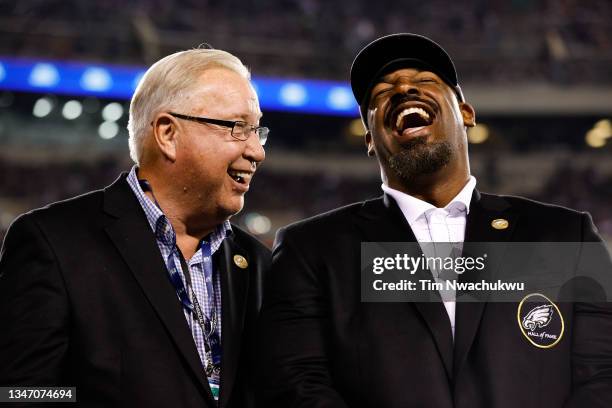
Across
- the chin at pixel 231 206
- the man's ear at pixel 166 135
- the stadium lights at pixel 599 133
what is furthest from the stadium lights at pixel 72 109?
the chin at pixel 231 206

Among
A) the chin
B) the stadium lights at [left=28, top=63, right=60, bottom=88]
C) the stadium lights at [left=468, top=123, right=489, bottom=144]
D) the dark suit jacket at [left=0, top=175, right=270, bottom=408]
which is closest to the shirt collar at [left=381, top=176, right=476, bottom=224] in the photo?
the chin

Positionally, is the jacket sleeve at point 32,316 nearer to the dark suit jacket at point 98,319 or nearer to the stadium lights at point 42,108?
the dark suit jacket at point 98,319

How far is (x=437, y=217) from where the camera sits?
7.40ft

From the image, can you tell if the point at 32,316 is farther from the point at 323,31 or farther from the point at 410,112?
the point at 323,31

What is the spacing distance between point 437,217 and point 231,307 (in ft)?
2.34

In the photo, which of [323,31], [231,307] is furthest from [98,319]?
[323,31]

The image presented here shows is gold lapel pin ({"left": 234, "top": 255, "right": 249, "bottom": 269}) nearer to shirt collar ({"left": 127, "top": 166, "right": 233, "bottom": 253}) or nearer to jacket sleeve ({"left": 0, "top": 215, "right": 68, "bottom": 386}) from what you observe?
shirt collar ({"left": 127, "top": 166, "right": 233, "bottom": 253})

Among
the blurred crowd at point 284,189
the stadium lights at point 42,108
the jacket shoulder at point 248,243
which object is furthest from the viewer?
the stadium lights at point 42,108

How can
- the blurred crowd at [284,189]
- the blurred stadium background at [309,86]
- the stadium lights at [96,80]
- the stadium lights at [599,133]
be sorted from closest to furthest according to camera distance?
the blurred crowd at [284,189], the blurred stadium background at [309,86], the stadium lights at [96,80], the stadium lights at [599,133]

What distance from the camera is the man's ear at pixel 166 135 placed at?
250 cm

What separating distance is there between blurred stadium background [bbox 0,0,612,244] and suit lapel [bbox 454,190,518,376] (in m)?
14.3

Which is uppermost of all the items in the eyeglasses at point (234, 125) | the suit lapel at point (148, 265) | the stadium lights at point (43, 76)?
the stadium lights at point (43, 76)

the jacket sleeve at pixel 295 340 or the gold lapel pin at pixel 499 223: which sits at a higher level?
the gold lapel pin at pixel 499 223

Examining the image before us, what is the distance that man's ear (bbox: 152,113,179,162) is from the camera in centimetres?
250
